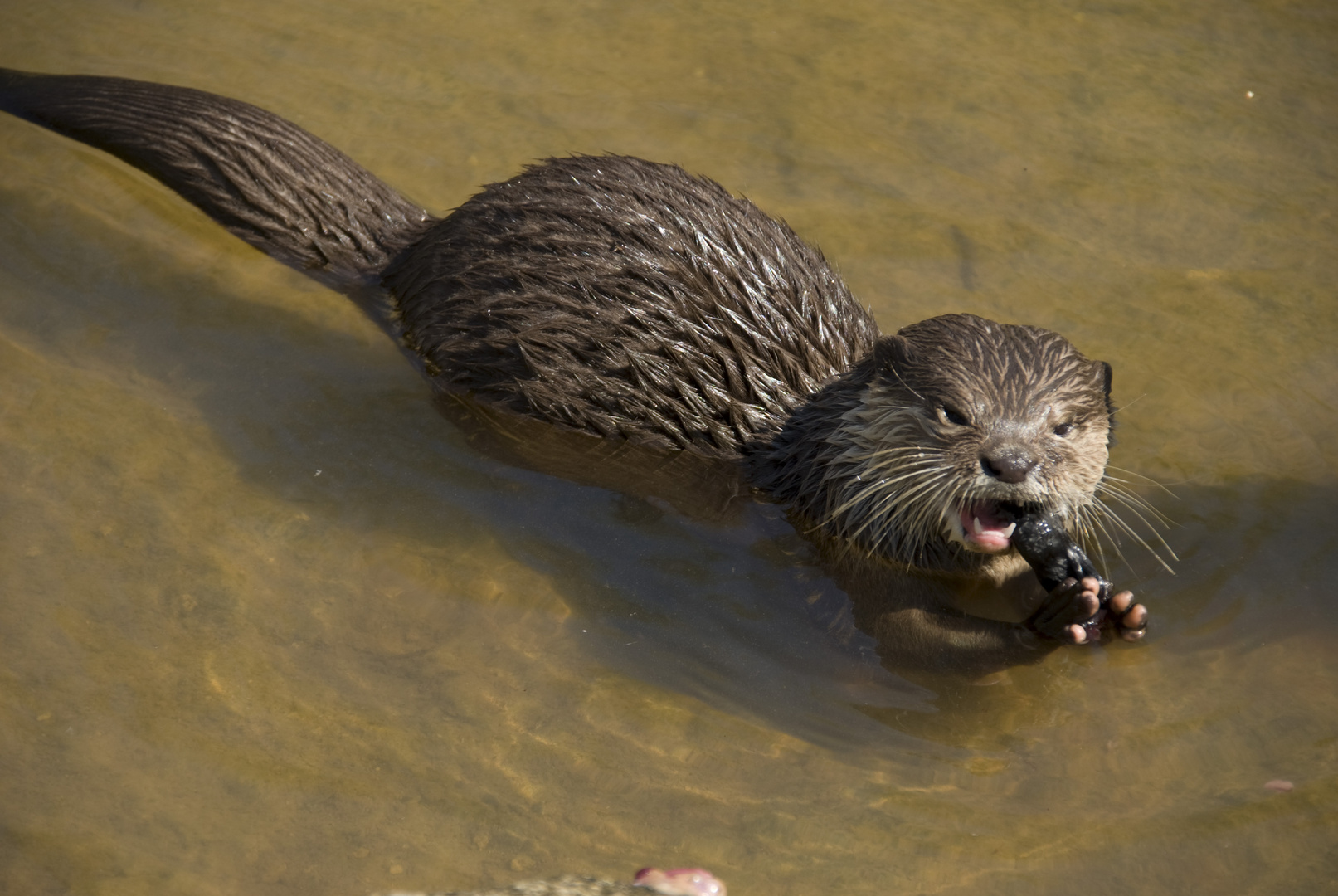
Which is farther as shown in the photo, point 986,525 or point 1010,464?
point 986,525

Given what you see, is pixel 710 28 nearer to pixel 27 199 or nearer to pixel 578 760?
pixel 27 199

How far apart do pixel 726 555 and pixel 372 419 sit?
3.52 ft

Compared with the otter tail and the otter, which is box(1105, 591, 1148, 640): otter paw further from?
the otter tail

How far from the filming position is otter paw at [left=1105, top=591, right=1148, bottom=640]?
288 cm

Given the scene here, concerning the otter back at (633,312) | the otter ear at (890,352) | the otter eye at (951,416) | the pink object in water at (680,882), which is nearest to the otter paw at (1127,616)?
the otter eye at (951,416)

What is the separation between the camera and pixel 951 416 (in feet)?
9.37

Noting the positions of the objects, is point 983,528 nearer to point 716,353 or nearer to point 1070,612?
point 1070,612

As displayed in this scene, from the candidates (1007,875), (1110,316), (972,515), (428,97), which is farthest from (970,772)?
(428,97)

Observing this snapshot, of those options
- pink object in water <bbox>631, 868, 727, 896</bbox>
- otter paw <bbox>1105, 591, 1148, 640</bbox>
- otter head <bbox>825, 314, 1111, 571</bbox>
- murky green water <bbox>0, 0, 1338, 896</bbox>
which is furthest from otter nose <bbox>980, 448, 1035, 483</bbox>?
pink object in water <bbox>631, 868, 727, 896</bbox>

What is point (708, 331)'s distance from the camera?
10.5 ft

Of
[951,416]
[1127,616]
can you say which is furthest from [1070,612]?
[951,416]

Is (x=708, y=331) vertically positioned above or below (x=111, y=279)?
above

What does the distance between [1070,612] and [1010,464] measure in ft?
1.35

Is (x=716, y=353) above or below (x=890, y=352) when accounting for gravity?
below
